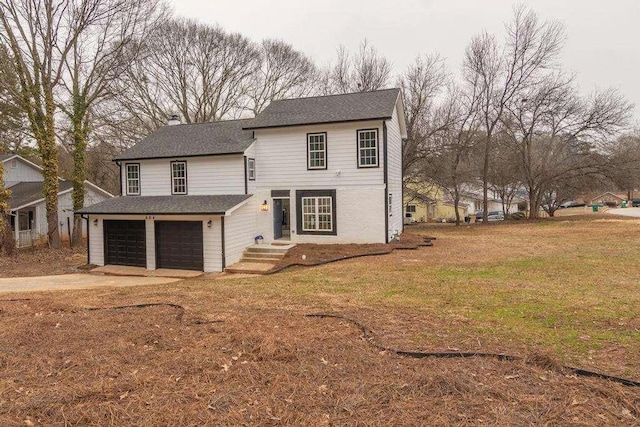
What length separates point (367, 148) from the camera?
52.6 ft

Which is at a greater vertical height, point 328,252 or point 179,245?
point 179,245

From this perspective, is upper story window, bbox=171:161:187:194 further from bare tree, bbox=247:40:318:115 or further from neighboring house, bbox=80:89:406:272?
bare tree, bbox=247:40:318:115

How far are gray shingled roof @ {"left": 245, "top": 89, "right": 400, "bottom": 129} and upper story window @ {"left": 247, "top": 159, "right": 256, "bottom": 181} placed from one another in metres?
1.55

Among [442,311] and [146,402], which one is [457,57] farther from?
[146,402]

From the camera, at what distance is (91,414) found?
3.40 meters

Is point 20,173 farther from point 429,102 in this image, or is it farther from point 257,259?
point 429,102

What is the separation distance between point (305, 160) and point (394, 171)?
4513mm

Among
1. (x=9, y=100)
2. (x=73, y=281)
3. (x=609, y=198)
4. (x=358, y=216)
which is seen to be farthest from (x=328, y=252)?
(x=609, y=198)

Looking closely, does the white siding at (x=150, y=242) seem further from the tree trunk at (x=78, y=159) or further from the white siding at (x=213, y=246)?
the tree trunk at (x=78, y=159)

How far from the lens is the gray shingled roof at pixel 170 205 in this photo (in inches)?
573

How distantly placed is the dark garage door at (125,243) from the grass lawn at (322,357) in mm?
7205

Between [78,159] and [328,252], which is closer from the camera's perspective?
[328,252]

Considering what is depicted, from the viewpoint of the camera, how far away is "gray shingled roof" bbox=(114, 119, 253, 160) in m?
17.0

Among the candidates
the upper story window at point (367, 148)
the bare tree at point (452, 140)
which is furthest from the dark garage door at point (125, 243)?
the bare tree at point (452, 140)
